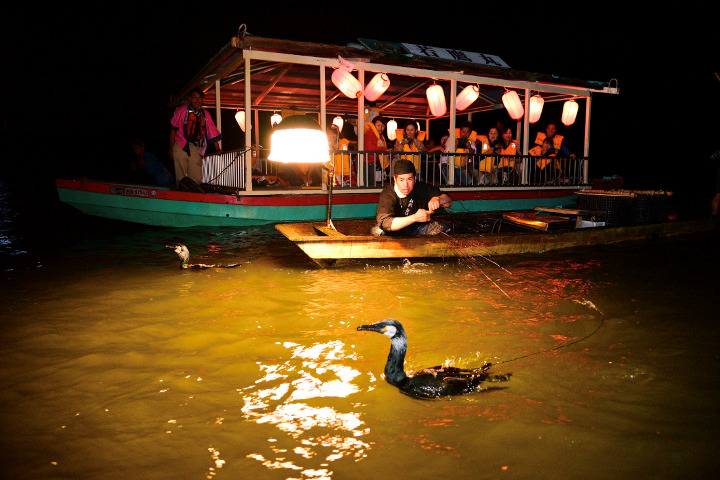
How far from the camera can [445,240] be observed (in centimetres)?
708

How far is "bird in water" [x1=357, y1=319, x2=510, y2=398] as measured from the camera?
11.1 ft

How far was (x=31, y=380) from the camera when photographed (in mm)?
3562

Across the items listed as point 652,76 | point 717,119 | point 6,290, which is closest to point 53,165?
point 6,290

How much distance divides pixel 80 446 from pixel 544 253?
7.51 m

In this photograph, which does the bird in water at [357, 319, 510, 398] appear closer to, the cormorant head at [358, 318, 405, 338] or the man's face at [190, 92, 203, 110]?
the cormorant head at [358, 318, 405, 338]

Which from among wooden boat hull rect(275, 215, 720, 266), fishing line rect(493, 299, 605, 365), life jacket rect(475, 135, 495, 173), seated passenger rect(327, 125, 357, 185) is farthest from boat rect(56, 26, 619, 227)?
fishing line rect(493, 299, 605, 365)

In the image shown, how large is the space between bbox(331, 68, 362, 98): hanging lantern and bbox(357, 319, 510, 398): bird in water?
Result: 8673 millimetres

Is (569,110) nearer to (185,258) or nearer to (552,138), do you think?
(552,138)

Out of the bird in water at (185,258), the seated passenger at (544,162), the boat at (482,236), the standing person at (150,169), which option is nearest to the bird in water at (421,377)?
the boat at (482,236)

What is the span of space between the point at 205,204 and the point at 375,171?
3.95m

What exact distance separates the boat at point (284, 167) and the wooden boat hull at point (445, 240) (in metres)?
3.12

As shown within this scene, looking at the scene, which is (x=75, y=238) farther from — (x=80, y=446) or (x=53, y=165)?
(x=53, y=165)

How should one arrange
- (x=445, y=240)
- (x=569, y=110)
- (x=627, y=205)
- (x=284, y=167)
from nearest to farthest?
(x=445, y=240) < (x=627, y=205) < (x=569, y=110) < (x=284, y=167)

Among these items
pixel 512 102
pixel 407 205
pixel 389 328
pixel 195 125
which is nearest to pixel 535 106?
pixel 512 102
